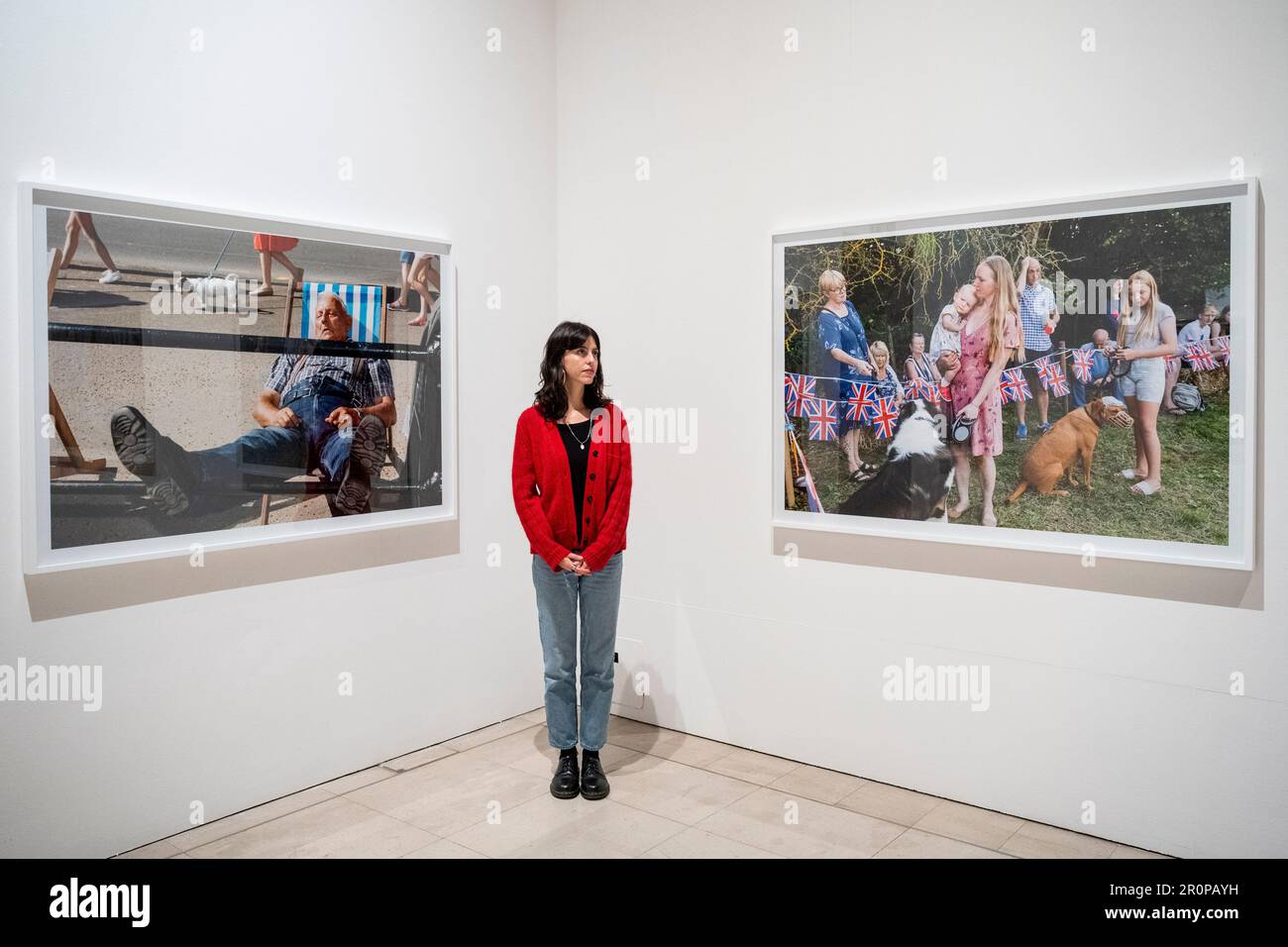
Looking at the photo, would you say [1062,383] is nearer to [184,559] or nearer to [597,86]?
[597,86]

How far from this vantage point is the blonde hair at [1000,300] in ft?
10.9

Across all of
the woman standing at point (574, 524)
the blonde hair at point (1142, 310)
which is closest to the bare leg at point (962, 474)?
the blonde hair at point (1142, 310)

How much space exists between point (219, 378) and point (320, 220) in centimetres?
77

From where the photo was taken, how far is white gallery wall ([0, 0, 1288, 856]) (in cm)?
300

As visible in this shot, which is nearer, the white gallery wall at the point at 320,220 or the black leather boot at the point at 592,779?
the white gallery wall at the point at 320,220

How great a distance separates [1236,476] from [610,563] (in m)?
2.12

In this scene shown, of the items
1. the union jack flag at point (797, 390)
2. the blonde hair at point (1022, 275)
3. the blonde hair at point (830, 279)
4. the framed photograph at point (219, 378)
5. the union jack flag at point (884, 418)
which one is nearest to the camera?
the framed photograph at point (219, 378)

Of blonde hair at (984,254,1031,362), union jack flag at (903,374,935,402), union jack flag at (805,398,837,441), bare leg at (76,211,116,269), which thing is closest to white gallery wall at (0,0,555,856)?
bare leg at (76,211,116,269)

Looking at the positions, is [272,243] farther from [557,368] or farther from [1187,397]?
[1187,397]

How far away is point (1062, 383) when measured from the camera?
3.23 metres

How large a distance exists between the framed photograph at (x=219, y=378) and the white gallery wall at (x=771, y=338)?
40.3 inches

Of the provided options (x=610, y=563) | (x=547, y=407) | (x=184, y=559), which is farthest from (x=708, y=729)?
(x=184, y=559)

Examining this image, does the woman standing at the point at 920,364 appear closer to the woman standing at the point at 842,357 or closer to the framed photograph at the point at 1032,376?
the framed photograph at the point at 1032,376

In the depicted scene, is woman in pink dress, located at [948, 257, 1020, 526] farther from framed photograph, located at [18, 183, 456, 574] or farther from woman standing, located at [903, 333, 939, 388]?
framed photograph, located at [18, 183, 456, 574]
